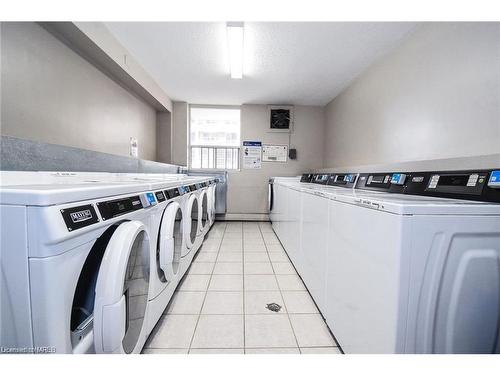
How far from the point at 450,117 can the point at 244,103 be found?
10.9ft

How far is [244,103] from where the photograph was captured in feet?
13.8

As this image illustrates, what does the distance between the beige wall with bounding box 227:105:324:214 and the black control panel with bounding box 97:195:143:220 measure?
11.4ft

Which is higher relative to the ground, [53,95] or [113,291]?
[53,95]

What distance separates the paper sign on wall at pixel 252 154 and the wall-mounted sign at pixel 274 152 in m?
0.11

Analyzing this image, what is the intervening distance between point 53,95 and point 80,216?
164cm

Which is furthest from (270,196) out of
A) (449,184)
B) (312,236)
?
(449,184)

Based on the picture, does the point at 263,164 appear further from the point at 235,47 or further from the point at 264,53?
the point at 235,47

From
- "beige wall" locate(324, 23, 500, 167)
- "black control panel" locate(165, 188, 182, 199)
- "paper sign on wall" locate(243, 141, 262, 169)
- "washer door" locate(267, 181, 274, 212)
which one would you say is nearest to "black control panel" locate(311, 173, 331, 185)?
"beige wall" locate(324, 23, 500, 167)

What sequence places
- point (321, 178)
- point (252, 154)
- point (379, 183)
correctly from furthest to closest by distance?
point (252, 154) < point (321, 178) < point (379, 183)

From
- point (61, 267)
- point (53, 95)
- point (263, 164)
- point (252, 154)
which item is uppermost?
point (53, 95)

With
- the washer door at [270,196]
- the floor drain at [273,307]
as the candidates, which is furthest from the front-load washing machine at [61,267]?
the washer door at [270,196]

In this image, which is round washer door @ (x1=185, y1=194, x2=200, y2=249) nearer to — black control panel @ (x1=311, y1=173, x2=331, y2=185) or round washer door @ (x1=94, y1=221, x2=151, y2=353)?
round washer door @ (x1=94, y1=221, x2=151, y2=353)

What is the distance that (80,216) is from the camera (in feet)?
1.98

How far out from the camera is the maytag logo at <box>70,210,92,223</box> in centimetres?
58
